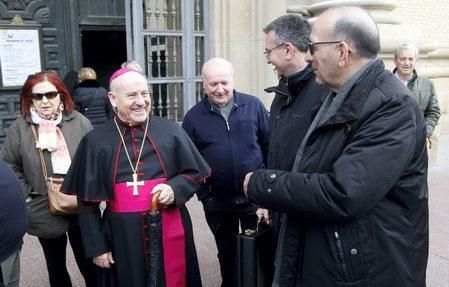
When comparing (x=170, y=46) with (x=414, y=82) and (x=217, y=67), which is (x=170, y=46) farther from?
(x=217, y=67)

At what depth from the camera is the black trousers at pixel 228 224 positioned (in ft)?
10.7

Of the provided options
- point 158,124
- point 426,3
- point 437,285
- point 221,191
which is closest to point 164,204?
point 158,124

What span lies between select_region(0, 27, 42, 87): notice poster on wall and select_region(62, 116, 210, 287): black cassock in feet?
14.4

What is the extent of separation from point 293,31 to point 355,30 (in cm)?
85

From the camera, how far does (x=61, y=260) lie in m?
3.24

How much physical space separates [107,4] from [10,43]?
1.64 m

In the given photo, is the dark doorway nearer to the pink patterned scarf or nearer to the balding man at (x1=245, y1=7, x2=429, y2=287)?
the pink patterned scarf

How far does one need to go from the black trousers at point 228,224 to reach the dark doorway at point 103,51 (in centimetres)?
687

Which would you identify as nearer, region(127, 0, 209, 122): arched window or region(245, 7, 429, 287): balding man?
region(245, 7, 429, 287): balding man

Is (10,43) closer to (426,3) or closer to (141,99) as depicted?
(141,99)

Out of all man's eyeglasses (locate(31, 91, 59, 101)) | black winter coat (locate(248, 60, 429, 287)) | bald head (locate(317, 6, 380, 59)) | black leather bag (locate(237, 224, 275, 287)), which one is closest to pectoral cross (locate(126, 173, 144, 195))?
black leather bag (locate(237, 224, 275, 287))

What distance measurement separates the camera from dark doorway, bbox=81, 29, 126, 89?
378 inches

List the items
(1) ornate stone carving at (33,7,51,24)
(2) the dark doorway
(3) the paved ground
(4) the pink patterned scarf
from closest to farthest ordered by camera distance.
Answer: (4) the pink patterned scarf → (3) the paved ground → (1) ornate stone carving at (33,7,51,24) → (2) the dark doorway

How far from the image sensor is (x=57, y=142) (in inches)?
118
